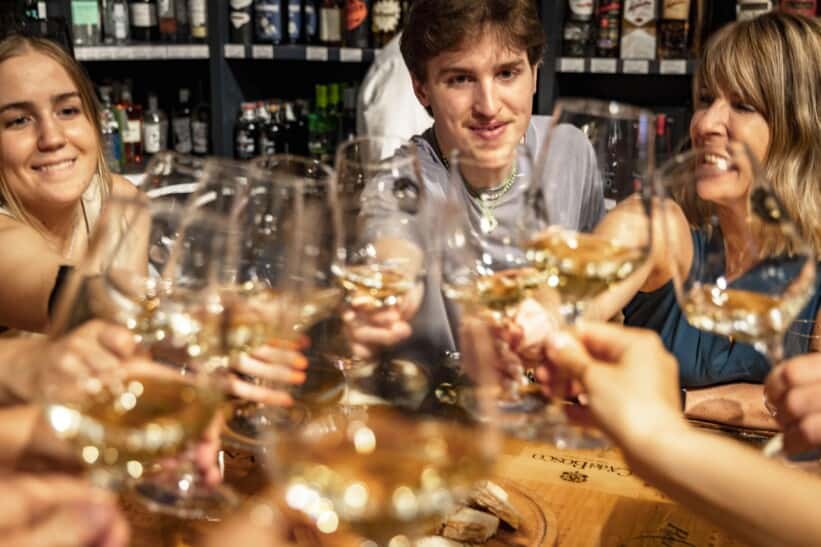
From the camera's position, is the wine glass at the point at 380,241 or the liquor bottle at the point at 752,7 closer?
the wine glass at the point at 380,241

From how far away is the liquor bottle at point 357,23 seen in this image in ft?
10.6

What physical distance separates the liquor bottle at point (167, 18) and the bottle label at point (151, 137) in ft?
1.11

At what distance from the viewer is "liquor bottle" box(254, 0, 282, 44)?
315 cm

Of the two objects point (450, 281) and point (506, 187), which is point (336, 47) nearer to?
point (506, 187)

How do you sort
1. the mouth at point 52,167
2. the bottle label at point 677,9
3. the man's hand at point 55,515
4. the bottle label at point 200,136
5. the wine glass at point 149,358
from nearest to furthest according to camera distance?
the man's hand at point 55,515
the wine glass at point 149,358
the mouth at point 52,167
the bottle label at point 677,9
the bottle label at point 200,136

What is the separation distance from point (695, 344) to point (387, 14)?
1.98 meters

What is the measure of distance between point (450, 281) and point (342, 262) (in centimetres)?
12

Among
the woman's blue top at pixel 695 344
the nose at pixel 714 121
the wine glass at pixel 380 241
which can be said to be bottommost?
the woman's blue top at pixel 695 344

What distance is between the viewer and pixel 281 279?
77 cm

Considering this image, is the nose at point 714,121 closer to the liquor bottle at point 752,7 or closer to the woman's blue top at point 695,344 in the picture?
the woman's blue top at point 695,344

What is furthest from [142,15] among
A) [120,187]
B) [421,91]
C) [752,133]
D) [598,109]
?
[598,109]

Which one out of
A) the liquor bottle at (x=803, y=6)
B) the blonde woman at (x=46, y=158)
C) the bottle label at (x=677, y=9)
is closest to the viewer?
the blonde woman at (x=46, y=158)

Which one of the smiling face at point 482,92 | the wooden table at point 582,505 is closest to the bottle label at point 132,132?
the smiling face at point 482,92

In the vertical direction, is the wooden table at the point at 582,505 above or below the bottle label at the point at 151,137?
below
